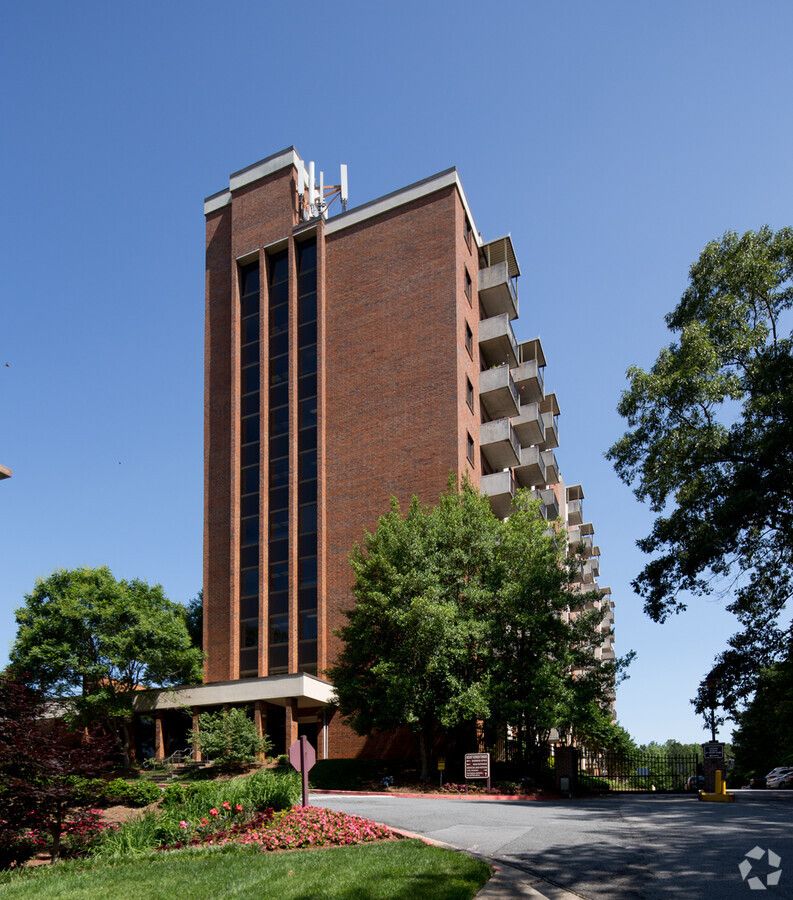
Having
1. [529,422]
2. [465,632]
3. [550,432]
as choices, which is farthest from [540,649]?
[550,432]

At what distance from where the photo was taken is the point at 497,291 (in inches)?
1959

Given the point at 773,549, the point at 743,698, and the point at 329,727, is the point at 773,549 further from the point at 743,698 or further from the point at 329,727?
the point at 329,727

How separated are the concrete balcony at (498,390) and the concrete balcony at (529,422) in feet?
8.54

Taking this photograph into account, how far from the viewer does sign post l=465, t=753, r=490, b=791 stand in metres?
29.2

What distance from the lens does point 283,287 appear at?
162 feet

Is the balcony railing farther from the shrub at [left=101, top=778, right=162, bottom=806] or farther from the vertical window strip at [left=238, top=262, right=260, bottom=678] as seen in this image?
the shrub at [left=101, top=778, right=162, bottom=806]

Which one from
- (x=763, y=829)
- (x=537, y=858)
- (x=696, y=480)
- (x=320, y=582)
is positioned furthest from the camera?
(x=320, y=582)

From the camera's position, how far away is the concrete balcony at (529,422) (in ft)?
174

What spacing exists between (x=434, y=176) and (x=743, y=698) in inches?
1167

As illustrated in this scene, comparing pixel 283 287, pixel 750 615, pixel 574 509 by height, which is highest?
pixel 283 287

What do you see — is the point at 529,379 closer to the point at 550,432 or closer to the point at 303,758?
the point at 550,432

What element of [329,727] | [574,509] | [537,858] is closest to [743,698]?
[329,727]

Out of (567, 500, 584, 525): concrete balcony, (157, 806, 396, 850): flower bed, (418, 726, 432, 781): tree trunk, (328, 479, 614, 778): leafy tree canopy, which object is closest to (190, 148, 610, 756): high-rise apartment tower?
(328, 479, 614, 778): leafy tree canopy

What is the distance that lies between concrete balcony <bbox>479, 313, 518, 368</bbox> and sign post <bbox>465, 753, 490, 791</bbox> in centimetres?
2507
